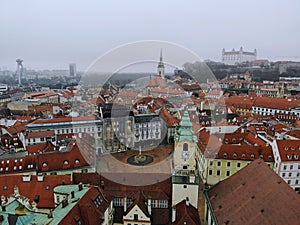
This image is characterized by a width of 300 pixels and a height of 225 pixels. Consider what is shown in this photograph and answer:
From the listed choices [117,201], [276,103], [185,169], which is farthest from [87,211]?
[276,103]

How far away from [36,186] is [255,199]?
22.2 m

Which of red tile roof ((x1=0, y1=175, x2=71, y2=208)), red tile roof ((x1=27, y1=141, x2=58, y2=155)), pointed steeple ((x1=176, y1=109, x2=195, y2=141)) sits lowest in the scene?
red tile roof ((x1=0, y1=175, x2=71, y2=208))

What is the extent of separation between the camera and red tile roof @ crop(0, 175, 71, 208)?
92.3 ft

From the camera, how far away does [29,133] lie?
50.9m

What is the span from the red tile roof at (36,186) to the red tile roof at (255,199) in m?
16.4

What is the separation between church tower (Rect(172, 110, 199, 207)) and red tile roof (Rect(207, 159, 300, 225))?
2236 mm

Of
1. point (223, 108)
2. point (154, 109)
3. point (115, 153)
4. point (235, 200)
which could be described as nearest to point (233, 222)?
point (235, 200)

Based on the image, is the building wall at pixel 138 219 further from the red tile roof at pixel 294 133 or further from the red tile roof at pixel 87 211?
the red tile roof at pixel 294 133

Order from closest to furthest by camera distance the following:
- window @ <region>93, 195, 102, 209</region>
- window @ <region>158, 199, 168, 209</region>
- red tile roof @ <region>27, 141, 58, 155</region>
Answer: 1. window @ <region>93, 195, 102, 209</region>
2. window @ <region>158, 199, 168, 209</region>
3. red tile roof @ <region>27, 141, 58, 155</region>

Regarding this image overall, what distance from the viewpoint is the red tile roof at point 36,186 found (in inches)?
1108

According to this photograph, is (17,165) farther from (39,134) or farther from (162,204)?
(162,204)

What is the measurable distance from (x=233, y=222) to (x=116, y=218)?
12.0 m

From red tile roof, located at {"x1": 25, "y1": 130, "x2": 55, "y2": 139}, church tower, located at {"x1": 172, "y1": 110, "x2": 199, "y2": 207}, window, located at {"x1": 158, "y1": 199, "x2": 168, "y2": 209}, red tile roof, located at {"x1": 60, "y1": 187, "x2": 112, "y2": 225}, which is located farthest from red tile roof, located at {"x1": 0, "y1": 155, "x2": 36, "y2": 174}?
church tower, located at {"x1": 172, "y1": 110, "x2": 199, "y2": 207}

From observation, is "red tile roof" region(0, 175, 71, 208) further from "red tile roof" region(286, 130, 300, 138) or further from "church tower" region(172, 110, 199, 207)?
"red tile roof" region(286, 130, 300, 138)
